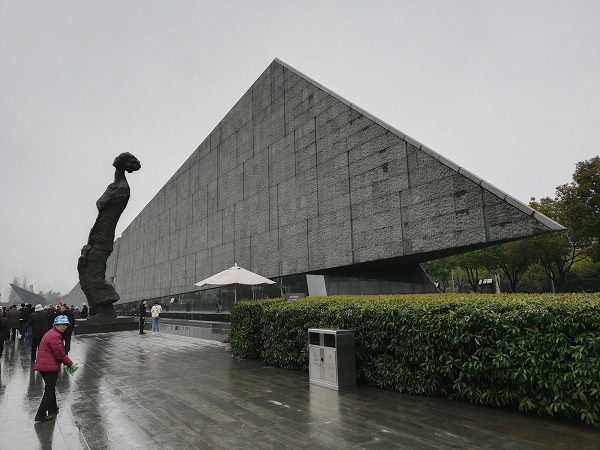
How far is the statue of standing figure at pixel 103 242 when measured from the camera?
922 inches

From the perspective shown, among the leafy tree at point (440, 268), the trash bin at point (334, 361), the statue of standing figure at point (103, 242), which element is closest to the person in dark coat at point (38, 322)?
the trash bin at point (334, 361)

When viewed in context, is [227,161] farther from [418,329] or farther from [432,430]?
[432,430]

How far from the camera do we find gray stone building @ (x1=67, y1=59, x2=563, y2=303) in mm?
12109

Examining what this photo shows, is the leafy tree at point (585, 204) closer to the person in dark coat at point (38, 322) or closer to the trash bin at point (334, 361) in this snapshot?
the trash bin at point (334, 361)

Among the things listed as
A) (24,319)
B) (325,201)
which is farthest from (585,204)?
(24,319)

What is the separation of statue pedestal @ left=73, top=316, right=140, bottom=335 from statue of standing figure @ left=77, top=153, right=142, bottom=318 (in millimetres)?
549

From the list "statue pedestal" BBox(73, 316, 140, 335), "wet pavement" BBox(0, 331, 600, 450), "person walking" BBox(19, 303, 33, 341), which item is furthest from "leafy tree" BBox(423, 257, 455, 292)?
"wet pavement" BBox(0, 331, 600, 450)

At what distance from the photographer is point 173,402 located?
6547mm

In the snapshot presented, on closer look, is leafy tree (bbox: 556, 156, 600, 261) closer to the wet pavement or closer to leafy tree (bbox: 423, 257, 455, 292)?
leafy tree (bbox: 423, 257, 455, 292)

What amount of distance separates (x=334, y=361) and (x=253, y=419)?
207 centimetres

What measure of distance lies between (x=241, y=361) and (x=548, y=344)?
7570 mm

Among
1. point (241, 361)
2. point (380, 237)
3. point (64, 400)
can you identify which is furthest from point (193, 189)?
point (64, 400)

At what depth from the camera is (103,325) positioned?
2281 cm

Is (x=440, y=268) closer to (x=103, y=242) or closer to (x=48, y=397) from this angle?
(x=103, y=242)
